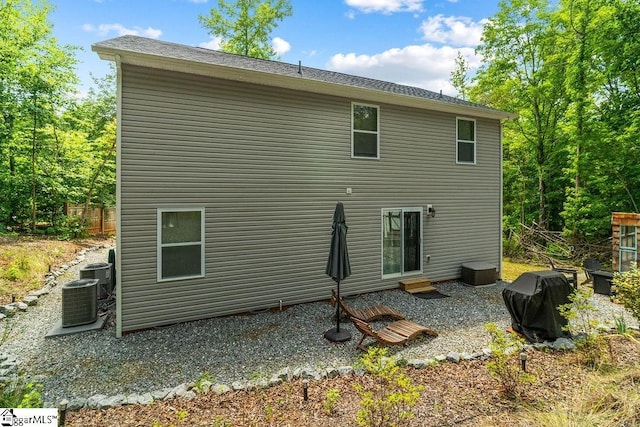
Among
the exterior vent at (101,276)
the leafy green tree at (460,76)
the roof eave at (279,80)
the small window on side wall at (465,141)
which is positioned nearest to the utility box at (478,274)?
the small window on side wall at (465,141)

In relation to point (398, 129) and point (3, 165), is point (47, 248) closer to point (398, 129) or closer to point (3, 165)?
point (3, 165)

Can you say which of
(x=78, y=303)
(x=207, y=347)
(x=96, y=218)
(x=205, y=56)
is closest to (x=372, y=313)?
(x=207, y=347)

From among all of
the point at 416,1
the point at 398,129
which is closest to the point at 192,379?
the point at 398,129

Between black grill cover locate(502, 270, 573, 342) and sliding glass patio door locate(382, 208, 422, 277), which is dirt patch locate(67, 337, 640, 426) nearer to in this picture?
black grill cover locate(502, 270, 573, 342)

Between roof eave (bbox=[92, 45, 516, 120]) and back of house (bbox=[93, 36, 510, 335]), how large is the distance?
3cm

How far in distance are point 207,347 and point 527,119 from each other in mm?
18151

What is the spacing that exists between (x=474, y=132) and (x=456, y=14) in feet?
22.5

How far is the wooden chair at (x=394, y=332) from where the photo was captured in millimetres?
5100

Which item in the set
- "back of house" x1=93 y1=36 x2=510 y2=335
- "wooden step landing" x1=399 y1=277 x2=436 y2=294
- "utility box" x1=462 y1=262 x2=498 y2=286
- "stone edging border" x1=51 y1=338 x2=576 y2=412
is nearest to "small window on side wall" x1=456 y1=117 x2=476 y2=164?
"back of house" x1=93 y1=36 x2=510 y2=335

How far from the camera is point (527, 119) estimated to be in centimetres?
1608

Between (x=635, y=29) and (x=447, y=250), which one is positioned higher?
(x=635, y=29)

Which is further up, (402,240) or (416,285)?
(402,240)

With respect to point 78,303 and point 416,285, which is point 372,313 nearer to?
point 416,285

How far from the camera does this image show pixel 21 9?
14.3m
